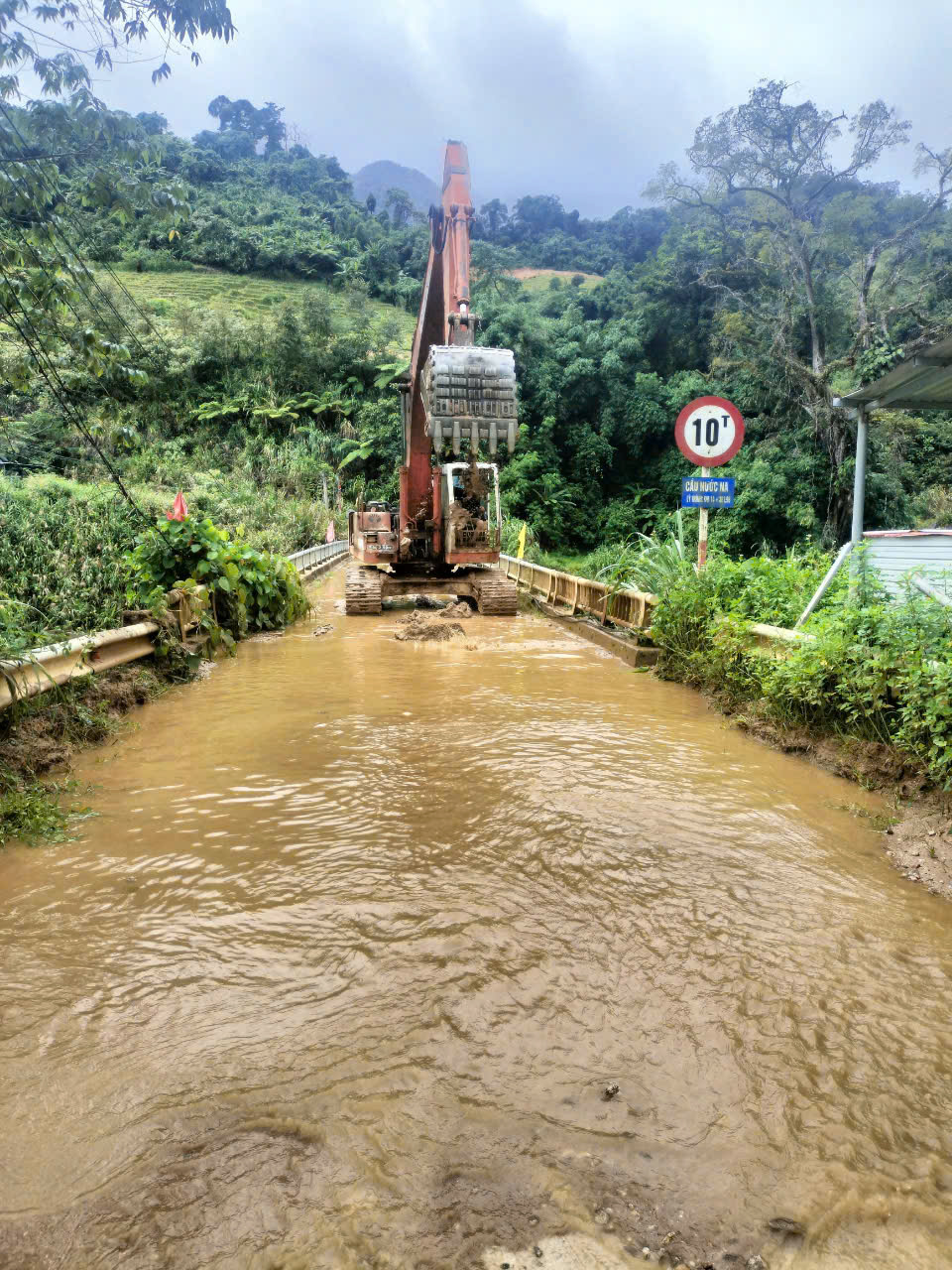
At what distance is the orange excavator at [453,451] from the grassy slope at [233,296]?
31.0 metres

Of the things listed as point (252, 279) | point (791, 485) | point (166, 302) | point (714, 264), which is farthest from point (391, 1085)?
point (252, 279)

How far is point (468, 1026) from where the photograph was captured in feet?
8.27

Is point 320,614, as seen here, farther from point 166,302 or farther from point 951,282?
point 166,302

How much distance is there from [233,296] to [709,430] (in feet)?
166

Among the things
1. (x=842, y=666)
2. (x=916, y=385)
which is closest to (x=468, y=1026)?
(x=842, y=666)

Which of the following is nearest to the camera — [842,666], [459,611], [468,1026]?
[468,1026]

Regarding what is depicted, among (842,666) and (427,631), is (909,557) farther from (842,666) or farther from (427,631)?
(427,631)

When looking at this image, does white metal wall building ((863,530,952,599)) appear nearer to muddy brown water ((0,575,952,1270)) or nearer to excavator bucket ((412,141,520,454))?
muddy brown water ((0,575,952,1270))

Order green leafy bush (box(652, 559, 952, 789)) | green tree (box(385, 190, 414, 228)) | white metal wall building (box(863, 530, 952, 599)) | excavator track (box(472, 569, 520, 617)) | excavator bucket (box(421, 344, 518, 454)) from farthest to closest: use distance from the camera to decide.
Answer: green tree (box(385, 190, 414, 228)), excavator track (box(472, 569, 520, 617)), excavator bucket (box(421, 344, 518, 454)), white metal wall building (box(863, 530, 952, 599)), green leafy bush (box(652, 559, 952, 789))

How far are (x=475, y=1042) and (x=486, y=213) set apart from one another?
8601cm

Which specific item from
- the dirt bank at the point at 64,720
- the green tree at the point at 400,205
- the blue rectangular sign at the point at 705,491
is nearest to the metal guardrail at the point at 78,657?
the dirt bank at the point at 64,720

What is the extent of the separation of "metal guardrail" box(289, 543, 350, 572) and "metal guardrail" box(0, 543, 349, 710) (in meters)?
9.36

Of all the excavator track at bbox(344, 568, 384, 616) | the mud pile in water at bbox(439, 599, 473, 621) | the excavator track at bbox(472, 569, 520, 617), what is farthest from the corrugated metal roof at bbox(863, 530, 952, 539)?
the excavator track at bbox(344, 568, 384, 616)

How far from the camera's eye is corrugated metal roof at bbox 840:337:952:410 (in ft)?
18.6
